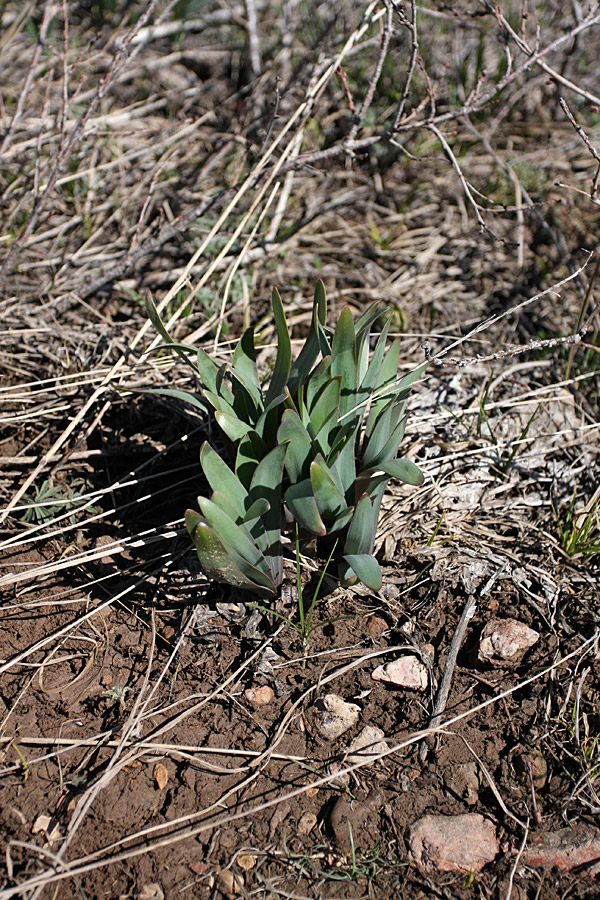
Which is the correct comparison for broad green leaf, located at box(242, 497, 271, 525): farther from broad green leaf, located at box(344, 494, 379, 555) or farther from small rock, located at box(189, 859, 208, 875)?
small rock, located at box(189, 859, 208, 875)

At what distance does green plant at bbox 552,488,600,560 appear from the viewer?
6.53ft

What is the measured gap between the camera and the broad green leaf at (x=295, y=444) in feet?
5.18

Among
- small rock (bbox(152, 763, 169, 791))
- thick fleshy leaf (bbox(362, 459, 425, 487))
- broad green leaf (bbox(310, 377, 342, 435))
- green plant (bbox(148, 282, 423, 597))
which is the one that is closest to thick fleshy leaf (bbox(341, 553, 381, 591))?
green plant (bbox(148, 282, 423, 597))

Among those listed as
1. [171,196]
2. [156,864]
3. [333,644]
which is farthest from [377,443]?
[171,196]

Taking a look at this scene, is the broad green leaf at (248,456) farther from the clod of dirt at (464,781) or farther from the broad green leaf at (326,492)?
the clod of dirt at (464,781)

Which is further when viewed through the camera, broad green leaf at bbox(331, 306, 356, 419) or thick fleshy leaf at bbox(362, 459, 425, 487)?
broad green leaf at bbox(331, 306, 356, 419)

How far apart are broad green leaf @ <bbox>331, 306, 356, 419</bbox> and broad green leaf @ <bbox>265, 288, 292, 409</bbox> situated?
118 mm

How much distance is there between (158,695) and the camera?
1.70 meters

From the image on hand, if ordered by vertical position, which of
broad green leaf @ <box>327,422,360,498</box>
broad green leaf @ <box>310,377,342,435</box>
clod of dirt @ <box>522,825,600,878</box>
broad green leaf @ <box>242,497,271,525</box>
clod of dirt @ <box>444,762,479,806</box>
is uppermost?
broad green leaf @ <box>310,377,342,435</box>

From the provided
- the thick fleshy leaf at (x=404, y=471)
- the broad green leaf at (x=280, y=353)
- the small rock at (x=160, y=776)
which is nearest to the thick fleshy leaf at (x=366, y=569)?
the thick fleshy leaf at (x=404, y=471)

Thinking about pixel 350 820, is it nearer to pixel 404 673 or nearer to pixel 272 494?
pixel 404 673

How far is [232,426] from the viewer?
169 cm

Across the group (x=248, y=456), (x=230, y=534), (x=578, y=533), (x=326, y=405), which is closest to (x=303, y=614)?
(x=230, y=534)

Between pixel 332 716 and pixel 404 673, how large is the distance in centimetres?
22
